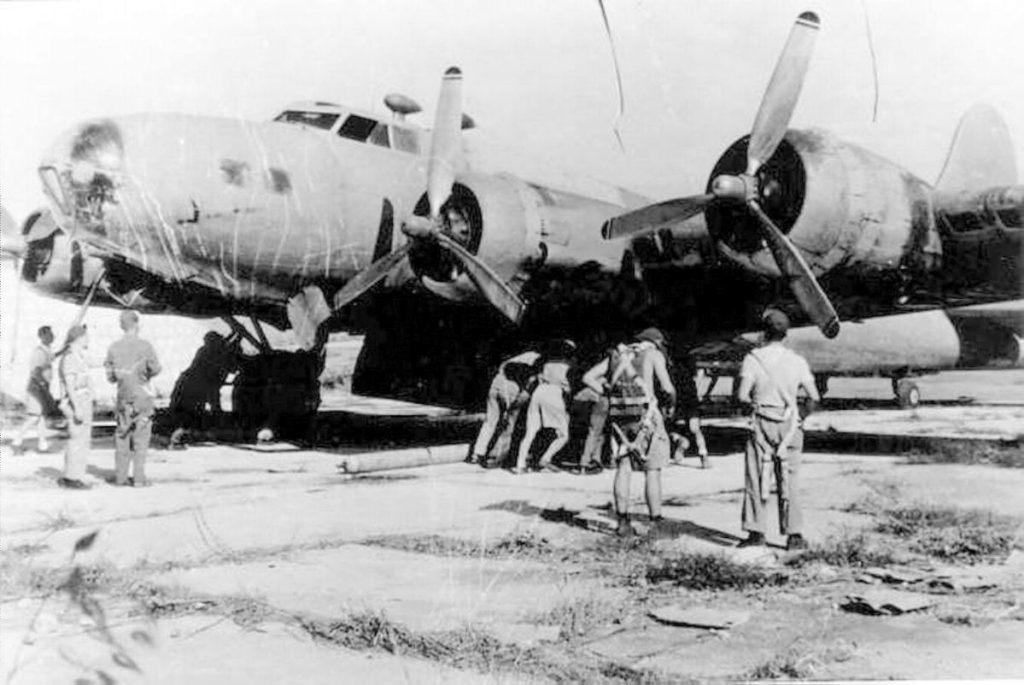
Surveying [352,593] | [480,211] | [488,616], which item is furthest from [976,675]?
[480,211]

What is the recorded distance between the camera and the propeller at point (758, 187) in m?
10.6

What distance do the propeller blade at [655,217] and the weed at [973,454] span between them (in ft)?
13.6

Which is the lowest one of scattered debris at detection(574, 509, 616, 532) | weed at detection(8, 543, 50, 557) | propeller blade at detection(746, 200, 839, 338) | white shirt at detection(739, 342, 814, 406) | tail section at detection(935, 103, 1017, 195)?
weed at detection(8, 543, 50, 557)

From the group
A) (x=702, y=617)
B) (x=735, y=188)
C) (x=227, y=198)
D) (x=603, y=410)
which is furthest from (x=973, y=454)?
(x=227, y=198)

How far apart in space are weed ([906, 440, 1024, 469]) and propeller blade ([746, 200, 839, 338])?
108 inches

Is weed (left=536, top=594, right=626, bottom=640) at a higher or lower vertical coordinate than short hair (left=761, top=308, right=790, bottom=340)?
lower

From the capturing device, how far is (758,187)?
11086 mm

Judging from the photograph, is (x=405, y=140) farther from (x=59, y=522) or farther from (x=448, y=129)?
(x=59, y=522)

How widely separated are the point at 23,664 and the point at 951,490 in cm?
822

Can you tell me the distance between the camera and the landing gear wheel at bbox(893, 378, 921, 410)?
79.4ft

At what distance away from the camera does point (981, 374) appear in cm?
4247

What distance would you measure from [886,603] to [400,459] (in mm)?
6950

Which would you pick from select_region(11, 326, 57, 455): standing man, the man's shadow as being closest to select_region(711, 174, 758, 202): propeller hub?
the man's shadow

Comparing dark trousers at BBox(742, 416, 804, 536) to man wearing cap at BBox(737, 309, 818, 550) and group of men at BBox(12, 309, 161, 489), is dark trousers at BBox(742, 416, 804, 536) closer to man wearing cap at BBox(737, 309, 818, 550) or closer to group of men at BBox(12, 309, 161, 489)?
man wearing cap at BBox(737, 309, 818, 550)
